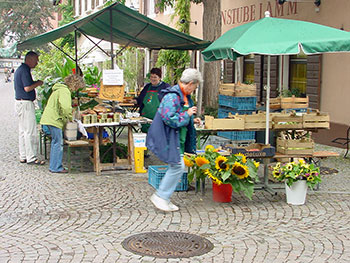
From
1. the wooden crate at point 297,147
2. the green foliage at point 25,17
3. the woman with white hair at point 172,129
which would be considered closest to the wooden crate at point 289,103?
the wooden crate at point 297,147

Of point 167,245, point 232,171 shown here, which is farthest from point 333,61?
point 167,245

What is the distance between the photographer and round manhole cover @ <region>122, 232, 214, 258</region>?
590 centimetres

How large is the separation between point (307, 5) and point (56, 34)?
6.55 meters

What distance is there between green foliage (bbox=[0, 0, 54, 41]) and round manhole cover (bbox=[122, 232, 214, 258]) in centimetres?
6446

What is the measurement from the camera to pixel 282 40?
775 centimetres

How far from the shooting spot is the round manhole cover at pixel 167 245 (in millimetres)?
5898

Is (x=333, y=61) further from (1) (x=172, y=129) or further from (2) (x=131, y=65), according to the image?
(2) (x=131, y=65)

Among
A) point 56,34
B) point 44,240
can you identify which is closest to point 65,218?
point 44,240

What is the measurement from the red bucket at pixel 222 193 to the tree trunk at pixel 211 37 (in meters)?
7.54

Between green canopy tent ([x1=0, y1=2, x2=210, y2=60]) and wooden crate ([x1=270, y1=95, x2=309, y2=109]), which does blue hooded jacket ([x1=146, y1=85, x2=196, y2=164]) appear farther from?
wooden crate ([x1=270, y1=95, x2=309, y2=109])

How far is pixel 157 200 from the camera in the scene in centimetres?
735

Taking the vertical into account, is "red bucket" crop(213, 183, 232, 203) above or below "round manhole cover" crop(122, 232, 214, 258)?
above

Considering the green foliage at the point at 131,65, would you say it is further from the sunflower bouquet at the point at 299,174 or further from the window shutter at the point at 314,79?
the sunflower bouquet at the point at 299,174

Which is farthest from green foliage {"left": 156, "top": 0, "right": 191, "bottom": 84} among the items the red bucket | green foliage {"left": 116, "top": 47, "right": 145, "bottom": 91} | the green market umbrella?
the red bucket
